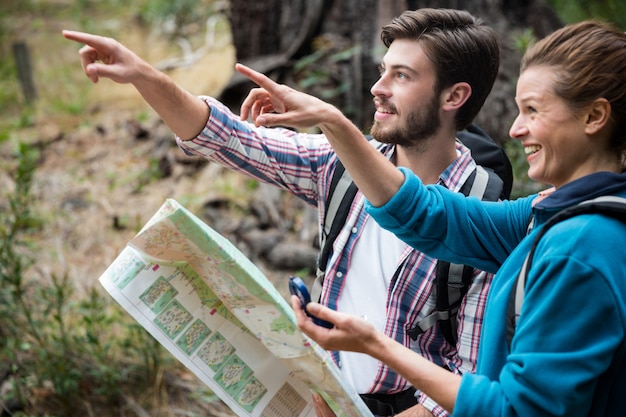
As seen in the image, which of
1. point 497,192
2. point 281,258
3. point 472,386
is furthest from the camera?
point 281,258

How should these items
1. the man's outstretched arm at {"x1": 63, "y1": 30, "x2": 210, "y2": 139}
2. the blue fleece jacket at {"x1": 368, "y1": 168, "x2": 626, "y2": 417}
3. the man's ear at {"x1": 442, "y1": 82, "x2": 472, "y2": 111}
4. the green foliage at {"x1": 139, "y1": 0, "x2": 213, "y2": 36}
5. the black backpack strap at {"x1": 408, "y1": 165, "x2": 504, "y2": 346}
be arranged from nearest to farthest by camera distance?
the blue fleece jacket at {"x1": 368, "y1": 168, "x2": 626, "y2": 417} < the man's outstretched arm at {"x1": 63, "y1": 30, "x2": 210, "y2": 139} < the black backpack strap at {"x1": 408, "y1": 165, "x2": 504, "y2": 346} < the man's ear at {"x1": 442, "y1": 82, "x2": 472, "y2": 111} < the green foliage at {"x1": 139, "y1": 0, "x2": 213, "y2": 36}

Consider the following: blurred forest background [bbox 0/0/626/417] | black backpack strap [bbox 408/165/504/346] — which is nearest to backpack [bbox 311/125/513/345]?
black backpack strap [bbox 408/165/504/346]

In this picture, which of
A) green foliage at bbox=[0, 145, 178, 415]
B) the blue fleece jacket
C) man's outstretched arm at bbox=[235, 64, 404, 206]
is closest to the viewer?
the blue fleece jacket

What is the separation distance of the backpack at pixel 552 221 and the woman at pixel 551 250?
0.02 metres

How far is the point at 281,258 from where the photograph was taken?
438 cm

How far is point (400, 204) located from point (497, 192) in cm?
51

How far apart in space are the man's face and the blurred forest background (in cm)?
155

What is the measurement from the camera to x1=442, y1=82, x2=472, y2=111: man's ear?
2.07m

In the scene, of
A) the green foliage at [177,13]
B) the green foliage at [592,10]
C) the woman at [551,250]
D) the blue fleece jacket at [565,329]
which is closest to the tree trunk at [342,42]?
the green foliage at [592,10]

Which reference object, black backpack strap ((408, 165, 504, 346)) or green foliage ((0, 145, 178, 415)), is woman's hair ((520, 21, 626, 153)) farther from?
green foliage ((0, 145, 178, 415))

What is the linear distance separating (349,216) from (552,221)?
845 millimetres

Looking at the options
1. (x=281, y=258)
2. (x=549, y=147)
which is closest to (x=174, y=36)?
(x=281, y=258)

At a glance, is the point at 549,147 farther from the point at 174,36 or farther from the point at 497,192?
the point at 174,36

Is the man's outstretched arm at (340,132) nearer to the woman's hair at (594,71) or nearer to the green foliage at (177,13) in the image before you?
the woman's hair at (594,71)
